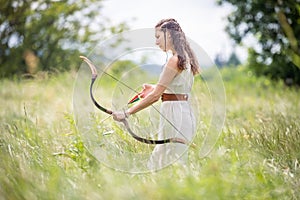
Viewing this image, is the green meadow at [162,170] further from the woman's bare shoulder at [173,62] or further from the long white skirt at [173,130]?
the woman's bare shoulder at [173,62]

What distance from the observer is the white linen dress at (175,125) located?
10.5 feet

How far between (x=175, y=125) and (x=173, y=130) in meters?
0.03

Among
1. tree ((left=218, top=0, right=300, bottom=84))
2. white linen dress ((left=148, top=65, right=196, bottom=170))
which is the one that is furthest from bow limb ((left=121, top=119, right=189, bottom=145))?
tree ((left=218, top=0, right=300, bottom=84))

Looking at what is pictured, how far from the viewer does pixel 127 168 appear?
3.14m

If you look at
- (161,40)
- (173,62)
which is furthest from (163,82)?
(161,40)

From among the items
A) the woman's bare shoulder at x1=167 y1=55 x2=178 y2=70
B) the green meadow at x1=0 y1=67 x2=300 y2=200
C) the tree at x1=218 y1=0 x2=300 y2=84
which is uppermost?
the woman's bare shoulder at x1=167 y1=55 x2=178 y2=70

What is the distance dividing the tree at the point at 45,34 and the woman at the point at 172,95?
8101mm

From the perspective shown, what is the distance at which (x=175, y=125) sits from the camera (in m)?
3.25

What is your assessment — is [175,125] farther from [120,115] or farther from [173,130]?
[120,115]

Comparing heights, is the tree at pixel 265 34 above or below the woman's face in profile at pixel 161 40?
below

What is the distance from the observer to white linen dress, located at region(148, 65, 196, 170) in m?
3.20

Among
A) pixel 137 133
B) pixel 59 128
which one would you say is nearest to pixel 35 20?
pixel 59 128

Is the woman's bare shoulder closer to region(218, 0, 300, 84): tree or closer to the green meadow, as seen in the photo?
the green meadow

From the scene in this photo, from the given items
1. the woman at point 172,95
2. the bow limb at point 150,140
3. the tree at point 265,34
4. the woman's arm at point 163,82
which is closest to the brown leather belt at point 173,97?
the woman at point 172,95
